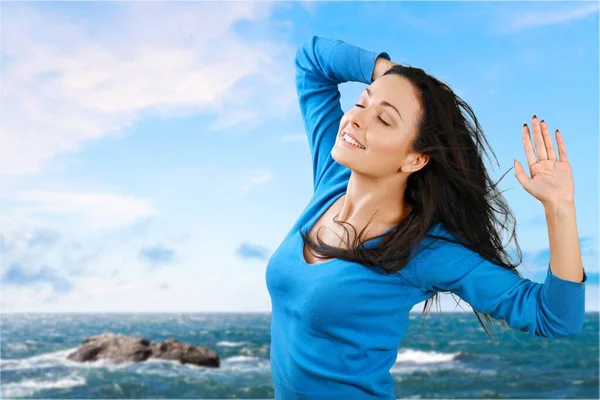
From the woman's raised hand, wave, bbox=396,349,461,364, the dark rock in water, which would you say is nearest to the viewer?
the woman's raised hand

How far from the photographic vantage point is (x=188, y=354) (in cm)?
1101

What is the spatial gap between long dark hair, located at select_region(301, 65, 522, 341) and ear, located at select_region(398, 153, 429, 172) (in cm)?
2

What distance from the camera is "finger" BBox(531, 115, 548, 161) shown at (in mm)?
1549

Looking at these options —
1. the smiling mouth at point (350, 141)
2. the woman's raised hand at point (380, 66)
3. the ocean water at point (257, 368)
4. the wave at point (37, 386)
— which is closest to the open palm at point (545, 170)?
the smiling mouth at point (350, 141)

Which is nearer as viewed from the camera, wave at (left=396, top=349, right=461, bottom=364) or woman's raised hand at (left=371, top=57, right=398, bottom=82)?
woman's raised hand at (left=371, top=57, right=398, bottom=82)

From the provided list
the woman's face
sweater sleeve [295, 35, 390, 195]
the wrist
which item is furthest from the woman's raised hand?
the wrist

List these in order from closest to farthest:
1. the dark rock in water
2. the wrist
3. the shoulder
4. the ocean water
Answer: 1. the wrist
2. the shoulder
3. the ocean water
4. the dark rock in water

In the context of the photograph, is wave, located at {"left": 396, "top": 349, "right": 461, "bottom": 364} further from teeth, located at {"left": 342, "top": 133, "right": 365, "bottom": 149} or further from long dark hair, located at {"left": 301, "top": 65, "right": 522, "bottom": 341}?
teeth, located at {"left": 342, "top": 133, "right": 365, "bottom": 149}

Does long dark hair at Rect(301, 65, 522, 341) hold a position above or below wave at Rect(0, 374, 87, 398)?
above

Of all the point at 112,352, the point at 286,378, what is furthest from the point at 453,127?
the point at 112,352

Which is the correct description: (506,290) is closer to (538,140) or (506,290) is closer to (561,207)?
(561,207)

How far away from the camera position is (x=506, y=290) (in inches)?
62.3

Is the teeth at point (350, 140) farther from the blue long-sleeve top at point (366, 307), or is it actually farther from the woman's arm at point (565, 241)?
the woman's arm at point (565, 241)

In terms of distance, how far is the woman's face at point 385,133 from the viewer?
68.4 inches
